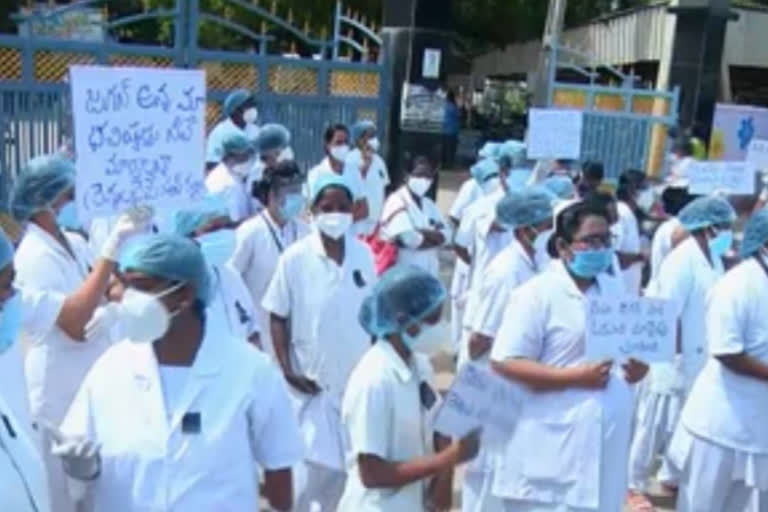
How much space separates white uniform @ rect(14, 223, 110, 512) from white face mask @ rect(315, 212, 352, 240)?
136cm

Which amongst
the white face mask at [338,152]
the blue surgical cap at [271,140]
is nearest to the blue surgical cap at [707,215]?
the blue surgical cap at [271,140]

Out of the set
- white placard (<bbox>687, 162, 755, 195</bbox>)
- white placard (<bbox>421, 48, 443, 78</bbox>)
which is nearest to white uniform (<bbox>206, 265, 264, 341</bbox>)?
white placard (<bbox>687, 162, 755, 195</bbox>)

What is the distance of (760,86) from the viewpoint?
2791cm

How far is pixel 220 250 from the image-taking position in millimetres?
4781

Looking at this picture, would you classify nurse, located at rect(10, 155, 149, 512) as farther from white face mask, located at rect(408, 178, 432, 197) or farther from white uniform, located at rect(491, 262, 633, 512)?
white face mask, located at rect(408, 178, 432, 197)

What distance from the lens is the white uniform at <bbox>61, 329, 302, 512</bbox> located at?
9.41ft

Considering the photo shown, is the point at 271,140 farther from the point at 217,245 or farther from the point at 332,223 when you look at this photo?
the point at 217,245

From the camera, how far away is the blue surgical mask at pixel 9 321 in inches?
119

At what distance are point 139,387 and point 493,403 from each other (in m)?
1.21

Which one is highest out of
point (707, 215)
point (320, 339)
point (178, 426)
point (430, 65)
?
point (430, 65)

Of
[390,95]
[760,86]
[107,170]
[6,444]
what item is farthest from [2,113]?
[760,86]

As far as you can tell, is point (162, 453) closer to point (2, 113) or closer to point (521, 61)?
point (2, 113)

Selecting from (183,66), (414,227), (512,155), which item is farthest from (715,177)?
(183,66)

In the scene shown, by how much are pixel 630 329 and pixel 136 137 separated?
6.40ft
